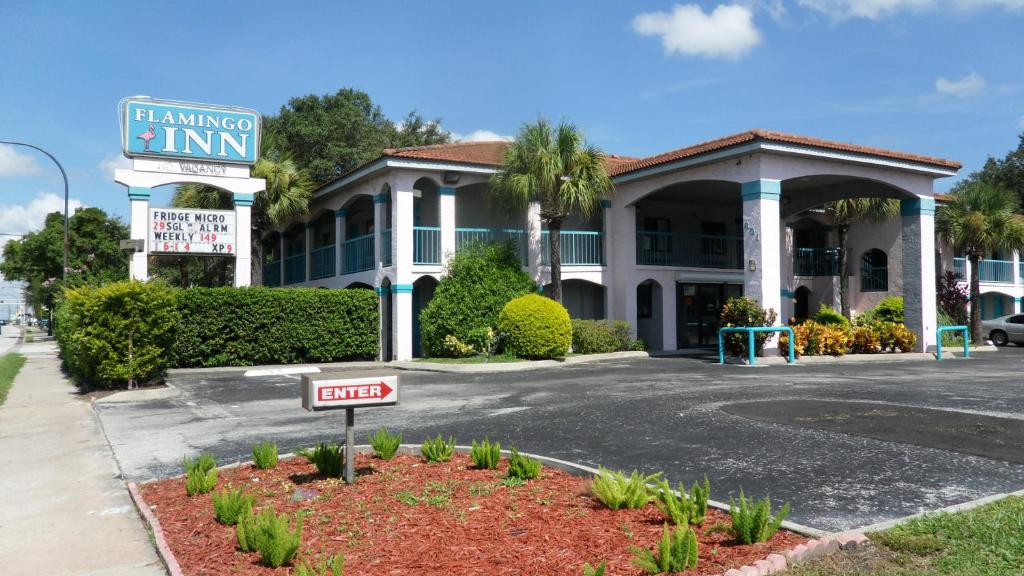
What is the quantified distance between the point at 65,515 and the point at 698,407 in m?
7.69

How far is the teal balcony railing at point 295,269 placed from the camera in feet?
99.2

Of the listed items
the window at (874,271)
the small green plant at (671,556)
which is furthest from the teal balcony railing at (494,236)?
the small green plant at (671,556)

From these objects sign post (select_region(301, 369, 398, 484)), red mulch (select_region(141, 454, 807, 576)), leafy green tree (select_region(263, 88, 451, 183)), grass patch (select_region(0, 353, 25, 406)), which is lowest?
grass patch (select_region(0, 353, 25, 406))

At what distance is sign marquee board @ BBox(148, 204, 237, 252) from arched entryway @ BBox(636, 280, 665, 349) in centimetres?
1271

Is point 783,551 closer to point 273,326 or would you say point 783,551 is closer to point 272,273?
point 273,326

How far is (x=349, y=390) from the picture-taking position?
5.86m

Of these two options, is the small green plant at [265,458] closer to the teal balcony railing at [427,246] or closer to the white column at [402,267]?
the white column at [402,267]

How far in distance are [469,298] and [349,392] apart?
570 inches

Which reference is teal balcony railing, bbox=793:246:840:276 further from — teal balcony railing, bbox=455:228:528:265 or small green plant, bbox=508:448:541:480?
small green plant, bbox=508:448:541:480

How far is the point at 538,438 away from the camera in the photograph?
8312 millimetres

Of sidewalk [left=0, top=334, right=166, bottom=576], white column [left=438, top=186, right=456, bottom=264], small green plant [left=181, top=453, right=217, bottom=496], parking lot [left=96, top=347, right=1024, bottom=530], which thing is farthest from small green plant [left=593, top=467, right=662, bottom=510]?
white column [left=438, top=186, right=456, bottom=264]

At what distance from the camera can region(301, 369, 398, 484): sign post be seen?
5.76 m

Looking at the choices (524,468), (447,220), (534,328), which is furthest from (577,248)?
(524,468)

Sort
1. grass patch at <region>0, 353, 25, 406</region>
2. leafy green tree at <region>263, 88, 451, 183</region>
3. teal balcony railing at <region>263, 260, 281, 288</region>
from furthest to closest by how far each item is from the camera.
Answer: leafy green tree at <region>263, 88, 451, 183</region>, teal balcony railing at <region>263, 260, 281, 288</region>, grass patch at <region>0, 353, 25, 406</region>
